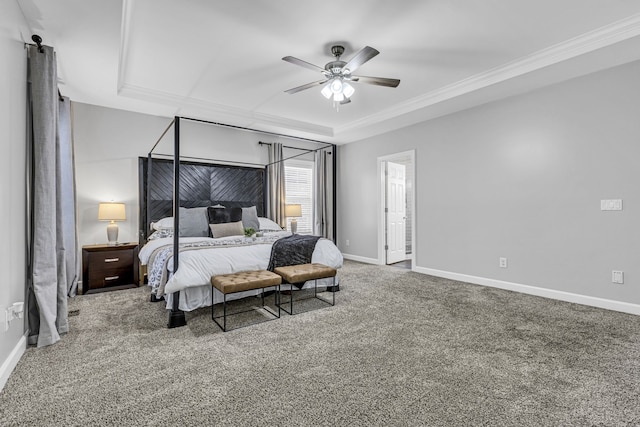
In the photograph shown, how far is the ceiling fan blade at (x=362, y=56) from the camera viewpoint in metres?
2.53

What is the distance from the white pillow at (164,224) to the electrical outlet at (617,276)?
210 inches

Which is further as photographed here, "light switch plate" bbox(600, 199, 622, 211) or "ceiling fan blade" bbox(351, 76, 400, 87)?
"light switch plate" bbox(600, 199, 622, 211)

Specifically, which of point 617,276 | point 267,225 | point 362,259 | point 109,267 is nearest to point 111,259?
point 109,267

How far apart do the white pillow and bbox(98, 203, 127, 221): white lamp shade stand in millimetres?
415

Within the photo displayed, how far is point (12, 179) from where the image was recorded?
2.06 metres

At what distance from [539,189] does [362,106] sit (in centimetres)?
270

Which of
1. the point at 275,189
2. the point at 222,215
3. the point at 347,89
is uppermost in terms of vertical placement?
the point at 347,89

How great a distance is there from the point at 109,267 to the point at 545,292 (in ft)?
18.4

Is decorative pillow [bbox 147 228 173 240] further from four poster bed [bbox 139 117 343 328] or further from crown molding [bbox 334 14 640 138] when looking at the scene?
crown molding [bbox 334 14 640 138]

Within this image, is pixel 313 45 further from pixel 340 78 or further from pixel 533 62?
pixel 533 62

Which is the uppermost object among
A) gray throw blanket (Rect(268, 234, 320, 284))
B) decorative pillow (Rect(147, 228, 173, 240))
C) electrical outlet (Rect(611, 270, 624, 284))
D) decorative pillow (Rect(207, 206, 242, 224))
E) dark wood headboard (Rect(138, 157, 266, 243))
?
dark wood headboard (Rect(138, 157, 266, 243))

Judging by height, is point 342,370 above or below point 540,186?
below

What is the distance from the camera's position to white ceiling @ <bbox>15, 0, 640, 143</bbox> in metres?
2.50

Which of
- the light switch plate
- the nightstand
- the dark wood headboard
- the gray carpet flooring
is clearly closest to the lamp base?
the nightstand
